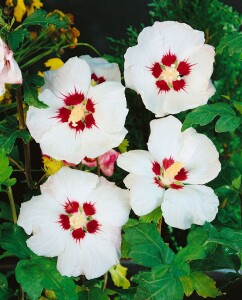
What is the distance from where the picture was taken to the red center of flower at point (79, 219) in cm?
82

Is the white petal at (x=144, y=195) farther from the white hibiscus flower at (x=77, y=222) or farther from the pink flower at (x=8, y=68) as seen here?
the pink flower at (x=8, y=68)

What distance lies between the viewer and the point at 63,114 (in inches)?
33.0

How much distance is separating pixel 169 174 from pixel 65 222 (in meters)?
0.14

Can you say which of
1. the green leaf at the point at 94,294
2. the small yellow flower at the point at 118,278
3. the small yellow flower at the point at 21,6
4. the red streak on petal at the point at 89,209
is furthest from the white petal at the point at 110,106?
the small yellow flower at the point at 21,6

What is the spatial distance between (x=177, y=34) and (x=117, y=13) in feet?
5.29

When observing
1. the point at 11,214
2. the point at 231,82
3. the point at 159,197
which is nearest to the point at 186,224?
the point at 159,197

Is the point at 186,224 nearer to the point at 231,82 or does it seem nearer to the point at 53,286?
the point at 53,286

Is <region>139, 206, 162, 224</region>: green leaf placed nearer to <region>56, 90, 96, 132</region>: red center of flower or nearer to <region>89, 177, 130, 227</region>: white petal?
<region>89, 177, 130, 227</region>: white petal

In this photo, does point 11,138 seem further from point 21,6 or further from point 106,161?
point 21,6

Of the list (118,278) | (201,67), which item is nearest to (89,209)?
(201,67)

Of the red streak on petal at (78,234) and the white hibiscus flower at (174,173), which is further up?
the white hibiscus flower at (174,173)

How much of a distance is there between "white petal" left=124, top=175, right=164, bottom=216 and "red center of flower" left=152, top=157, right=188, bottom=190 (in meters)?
0.02

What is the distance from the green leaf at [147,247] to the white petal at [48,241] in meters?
0.08

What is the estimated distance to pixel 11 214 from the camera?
1056mm
